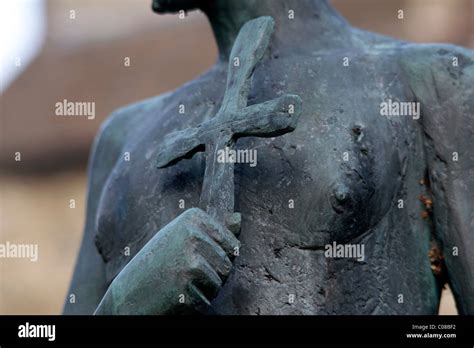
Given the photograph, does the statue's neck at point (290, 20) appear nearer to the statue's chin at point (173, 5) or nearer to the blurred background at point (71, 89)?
the statue's chin at point (173, 5)

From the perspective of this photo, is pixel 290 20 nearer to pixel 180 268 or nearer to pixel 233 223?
pixel 233 223

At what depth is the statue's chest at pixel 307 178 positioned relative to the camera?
212 inches

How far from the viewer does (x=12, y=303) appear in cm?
1508

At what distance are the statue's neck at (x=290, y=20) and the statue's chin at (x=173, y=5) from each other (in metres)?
0.07

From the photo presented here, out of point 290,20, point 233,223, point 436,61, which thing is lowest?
point 233,223

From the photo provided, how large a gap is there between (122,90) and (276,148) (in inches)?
397

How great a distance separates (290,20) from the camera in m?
5.83

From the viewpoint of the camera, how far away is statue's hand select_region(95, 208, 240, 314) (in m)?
5.13

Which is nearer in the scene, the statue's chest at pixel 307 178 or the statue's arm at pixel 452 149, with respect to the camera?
the statue's chest at pixel 307 178
